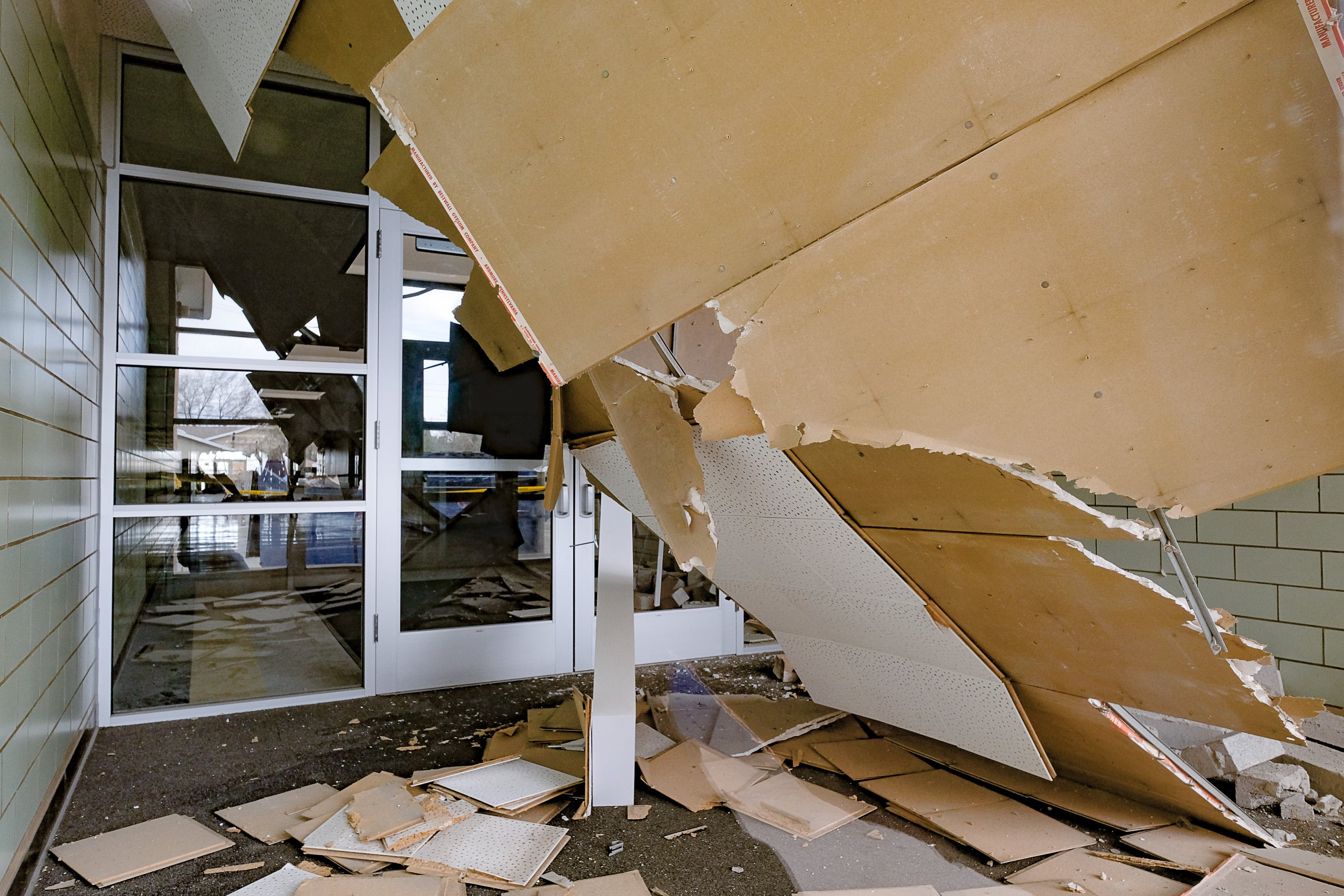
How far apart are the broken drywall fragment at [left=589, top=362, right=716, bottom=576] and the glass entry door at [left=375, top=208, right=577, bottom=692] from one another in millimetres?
1757

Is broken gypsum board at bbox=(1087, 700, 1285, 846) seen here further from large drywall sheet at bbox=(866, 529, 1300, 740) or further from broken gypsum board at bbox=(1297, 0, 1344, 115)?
broken gypsum board at bbox=(1297, 0, 1344, 115)

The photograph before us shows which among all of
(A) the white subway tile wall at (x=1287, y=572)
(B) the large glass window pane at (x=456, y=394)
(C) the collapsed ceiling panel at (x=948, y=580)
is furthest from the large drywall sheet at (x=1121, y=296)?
(B) the large glass window pane at (x=456, y=394)

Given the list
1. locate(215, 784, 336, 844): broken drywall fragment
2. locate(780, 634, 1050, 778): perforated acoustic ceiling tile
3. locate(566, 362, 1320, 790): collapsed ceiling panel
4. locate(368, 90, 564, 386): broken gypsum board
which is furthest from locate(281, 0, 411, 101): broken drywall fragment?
locate(780, 634, 1050, 778): perforated acoustic ceiling tile

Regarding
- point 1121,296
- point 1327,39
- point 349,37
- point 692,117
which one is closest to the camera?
point 1327,39

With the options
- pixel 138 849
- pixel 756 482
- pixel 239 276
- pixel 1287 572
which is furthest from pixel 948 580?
pixel 239 276

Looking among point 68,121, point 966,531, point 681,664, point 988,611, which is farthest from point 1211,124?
point 681,664

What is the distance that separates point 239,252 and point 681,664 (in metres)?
2.64

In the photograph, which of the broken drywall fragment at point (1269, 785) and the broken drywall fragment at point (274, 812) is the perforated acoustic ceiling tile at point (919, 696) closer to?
the broken drywall fragment at point (1269, 785)

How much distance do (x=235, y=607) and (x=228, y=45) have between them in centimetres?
214

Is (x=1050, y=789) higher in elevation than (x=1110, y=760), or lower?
lower

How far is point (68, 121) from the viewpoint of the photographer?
7.33ft

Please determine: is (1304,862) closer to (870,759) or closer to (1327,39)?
(870,759)

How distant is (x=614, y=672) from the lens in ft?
7.84

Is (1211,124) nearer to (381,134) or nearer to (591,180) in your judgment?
(591,180)
